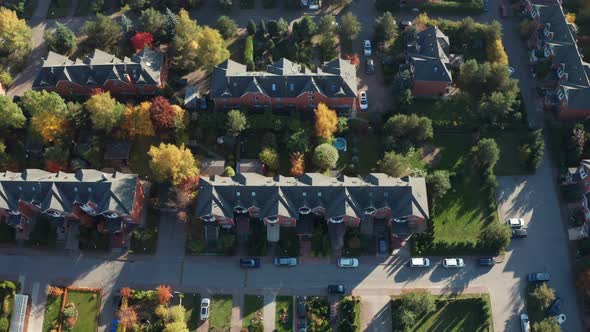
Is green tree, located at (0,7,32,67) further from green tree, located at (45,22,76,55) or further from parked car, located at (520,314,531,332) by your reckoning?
parked car, located at (520,314,531,332)

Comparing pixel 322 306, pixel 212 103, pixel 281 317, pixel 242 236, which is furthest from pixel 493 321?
pixel 212 103

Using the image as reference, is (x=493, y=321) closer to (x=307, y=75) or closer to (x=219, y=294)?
(x=219, y=294)

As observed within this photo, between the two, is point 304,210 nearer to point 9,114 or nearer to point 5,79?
point 9,114

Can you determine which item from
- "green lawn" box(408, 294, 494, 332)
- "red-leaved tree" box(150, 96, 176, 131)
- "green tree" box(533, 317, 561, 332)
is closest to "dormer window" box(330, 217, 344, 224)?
"green lawn" box(408, 294, 494, 332)

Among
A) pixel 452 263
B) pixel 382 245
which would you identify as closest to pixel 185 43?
pixel 382 245

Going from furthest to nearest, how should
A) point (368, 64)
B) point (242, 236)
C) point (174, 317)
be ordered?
point (368, 64)
point (242, 236)
point (174, 317)

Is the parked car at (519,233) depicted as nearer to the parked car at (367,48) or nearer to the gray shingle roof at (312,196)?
the gray shingle roof at (312,196)

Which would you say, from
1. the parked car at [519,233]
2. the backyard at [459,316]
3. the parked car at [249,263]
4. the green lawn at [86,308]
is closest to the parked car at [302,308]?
the parked car at [249,263]
